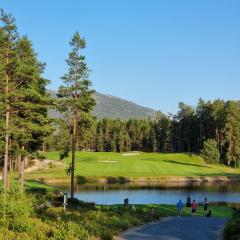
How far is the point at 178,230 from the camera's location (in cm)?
3275

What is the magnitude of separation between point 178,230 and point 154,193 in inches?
1587

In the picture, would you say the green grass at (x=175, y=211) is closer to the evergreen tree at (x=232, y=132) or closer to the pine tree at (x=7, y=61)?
the pine tree at (x=7, y=61)

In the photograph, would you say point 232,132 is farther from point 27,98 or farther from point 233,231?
point 233,231

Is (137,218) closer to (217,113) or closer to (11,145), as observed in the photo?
(11,145)

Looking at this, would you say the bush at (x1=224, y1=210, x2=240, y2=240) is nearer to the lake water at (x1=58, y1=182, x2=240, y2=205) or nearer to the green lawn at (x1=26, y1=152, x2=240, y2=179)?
the lake water at (x1=58, y1=182, x2=240, y2=205)

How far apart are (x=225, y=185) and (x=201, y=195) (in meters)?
17.5

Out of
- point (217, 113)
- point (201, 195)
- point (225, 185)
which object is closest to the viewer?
point (201, 195)

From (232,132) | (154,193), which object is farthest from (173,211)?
(232,132)

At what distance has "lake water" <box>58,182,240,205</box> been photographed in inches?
2579

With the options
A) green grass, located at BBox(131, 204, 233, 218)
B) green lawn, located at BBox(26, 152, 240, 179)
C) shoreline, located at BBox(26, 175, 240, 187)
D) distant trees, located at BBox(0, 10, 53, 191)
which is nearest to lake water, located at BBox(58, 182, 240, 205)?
shoreline, located at BBox(26, 175, 240, 187)

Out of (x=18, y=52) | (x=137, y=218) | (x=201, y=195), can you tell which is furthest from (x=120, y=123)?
(x=137, y=218)

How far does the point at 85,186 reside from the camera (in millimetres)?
81125

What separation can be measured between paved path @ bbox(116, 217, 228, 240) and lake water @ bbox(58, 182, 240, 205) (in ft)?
83.5

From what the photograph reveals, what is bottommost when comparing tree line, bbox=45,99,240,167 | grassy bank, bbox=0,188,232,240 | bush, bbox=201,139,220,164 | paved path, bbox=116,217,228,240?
paved path, bbox=116,217,228,240
